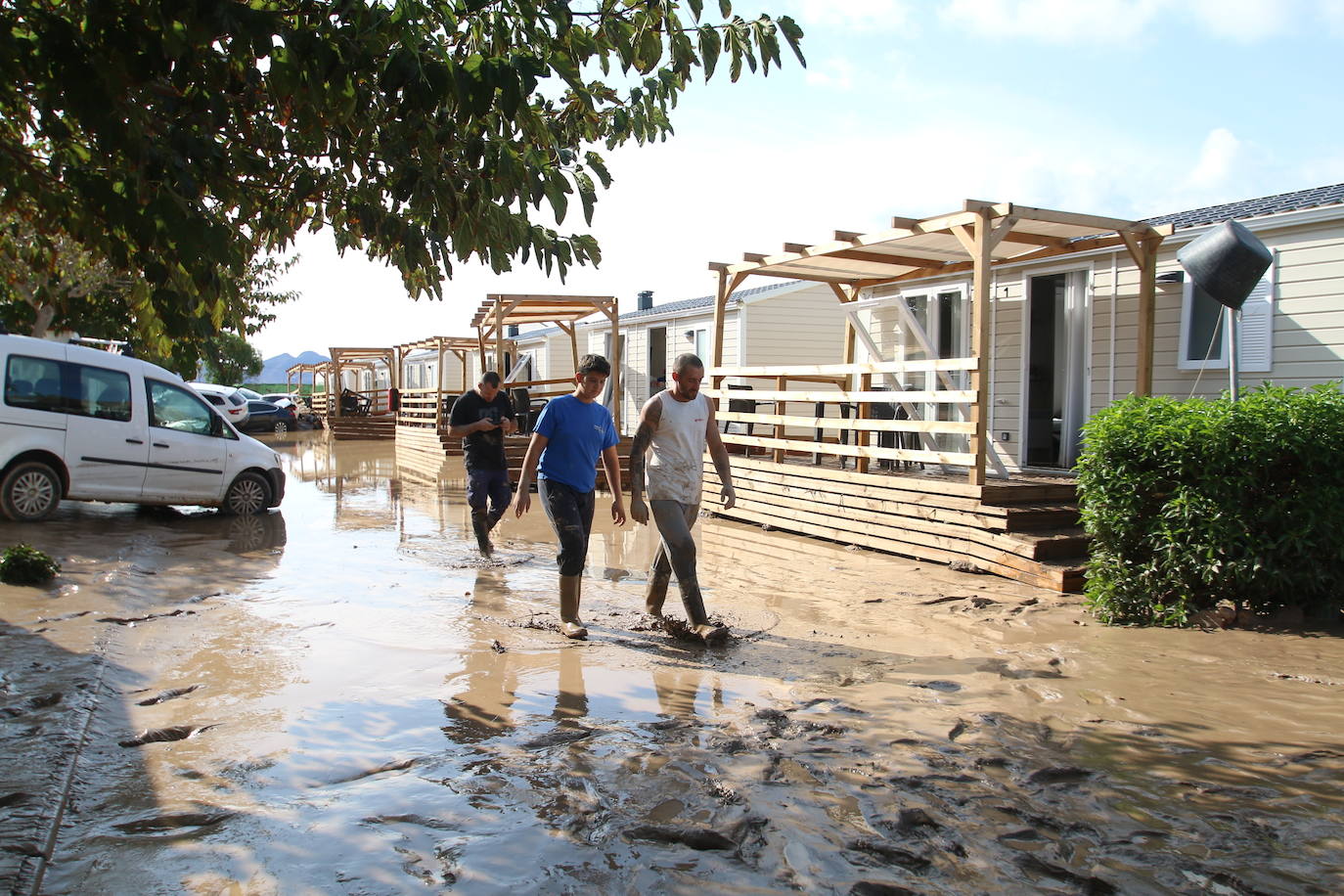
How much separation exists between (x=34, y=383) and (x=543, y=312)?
10.6 metres

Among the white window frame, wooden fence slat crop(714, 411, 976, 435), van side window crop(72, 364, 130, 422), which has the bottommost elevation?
Result: wooden fence slat crop(714, 411, 976, 435)

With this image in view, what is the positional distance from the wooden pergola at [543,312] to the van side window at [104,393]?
21.6 ft

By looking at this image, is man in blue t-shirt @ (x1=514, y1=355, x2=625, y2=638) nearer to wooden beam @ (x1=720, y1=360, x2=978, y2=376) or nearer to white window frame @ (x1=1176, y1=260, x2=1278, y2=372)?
wooden beam @ (x1=720, y1=360, x2=978, y2=376)

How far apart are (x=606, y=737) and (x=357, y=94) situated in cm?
285

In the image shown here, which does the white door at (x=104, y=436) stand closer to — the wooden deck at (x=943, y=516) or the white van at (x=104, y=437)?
the white van at (x=104, y=437)

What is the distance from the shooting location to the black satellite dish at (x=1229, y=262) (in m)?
7.50

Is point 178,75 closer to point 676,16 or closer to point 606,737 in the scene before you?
point 676,16

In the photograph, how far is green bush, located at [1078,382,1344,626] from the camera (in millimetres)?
6074

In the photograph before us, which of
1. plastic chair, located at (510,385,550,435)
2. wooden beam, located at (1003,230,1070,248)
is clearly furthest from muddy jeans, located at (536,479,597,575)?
plastic chair, located at (510,385,550,435)

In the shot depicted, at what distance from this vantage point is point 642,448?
6586mm

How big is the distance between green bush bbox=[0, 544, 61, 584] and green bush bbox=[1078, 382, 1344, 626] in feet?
25.3

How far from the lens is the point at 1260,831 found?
3400mm

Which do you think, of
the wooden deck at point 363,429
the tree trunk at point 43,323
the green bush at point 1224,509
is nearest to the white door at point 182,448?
the tree trunk at point 43,323

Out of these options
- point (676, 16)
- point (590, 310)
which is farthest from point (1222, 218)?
point (590, 310)
